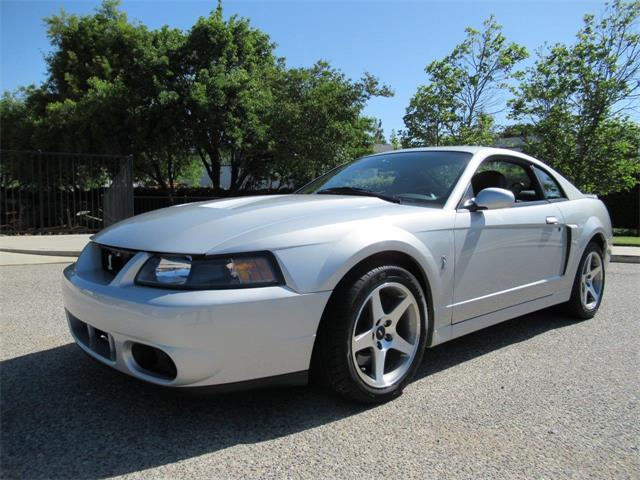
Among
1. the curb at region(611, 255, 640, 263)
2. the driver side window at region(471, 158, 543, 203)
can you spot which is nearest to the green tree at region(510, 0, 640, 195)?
the curb at region(611, 255, 640, 263)

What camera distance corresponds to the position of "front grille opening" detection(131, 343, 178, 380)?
2.16m

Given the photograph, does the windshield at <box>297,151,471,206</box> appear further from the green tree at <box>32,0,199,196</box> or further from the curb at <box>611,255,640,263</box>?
the green tree at <box>32,0,199,196</box>

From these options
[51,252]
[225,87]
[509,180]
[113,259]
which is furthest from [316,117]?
[113,259]

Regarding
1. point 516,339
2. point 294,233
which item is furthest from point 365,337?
point 516,339

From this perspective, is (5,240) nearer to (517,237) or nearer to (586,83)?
(517,237)

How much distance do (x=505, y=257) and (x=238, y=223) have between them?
1.93 metres

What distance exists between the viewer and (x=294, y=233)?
234 centimetres

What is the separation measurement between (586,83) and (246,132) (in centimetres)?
1151

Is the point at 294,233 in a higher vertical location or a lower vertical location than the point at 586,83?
lower

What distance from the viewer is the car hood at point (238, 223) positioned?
7.41ft

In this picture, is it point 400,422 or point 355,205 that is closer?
point 400,422

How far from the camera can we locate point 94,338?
8.24 ft

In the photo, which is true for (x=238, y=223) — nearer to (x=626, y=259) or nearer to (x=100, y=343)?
(x=100, y=343)

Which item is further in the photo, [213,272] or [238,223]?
[238,223]
